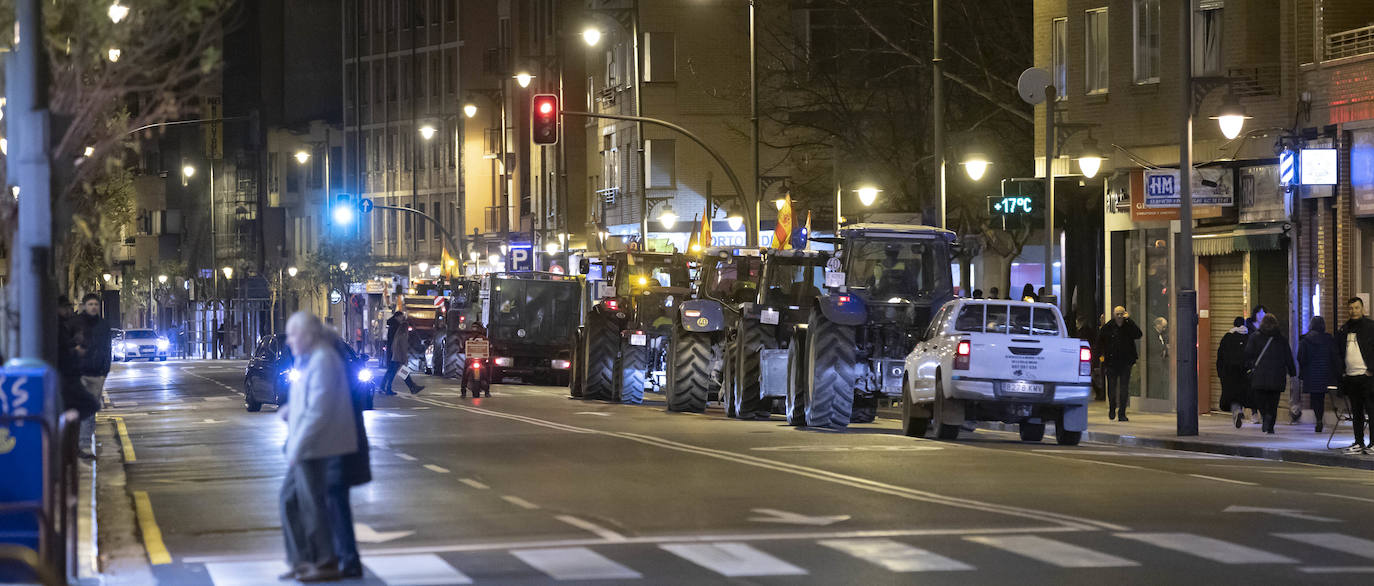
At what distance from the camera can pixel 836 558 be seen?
14703mm

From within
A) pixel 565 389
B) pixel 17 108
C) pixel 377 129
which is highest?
pixel 377 129

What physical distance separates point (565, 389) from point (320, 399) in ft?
124

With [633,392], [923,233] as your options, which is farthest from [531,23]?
[923,233]

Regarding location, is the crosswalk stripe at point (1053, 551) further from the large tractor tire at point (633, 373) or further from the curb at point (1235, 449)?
the large tractor tire at point (633, 373)

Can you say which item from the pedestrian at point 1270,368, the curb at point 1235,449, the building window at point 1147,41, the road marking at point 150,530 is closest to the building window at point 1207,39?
the building window at point 1147,41

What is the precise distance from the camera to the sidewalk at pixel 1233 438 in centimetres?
2642

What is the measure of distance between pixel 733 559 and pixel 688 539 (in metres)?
1.25

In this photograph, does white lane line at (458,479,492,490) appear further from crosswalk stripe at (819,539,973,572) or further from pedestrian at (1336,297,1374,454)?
pedestrian at (1336,297,1374,454)

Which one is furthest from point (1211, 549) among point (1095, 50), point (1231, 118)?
point (1095, 50)

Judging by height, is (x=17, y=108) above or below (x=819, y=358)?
above

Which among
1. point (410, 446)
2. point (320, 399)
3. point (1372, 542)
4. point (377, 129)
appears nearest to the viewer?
point (320, 399)

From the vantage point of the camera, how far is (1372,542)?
15711 mm

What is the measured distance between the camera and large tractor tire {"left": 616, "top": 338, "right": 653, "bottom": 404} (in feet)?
136

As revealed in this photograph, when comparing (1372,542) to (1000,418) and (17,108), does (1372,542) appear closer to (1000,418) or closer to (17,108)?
(17,108)
